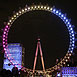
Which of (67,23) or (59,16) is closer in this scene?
(67,23)

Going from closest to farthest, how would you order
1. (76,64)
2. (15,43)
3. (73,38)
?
(73,38)
(76,64)
(15,43)

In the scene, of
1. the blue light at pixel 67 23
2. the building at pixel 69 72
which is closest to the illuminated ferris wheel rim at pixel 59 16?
the blue light at pixel 67 23

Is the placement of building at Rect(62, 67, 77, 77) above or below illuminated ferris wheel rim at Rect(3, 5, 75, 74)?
below

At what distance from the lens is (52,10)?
29.3 meters

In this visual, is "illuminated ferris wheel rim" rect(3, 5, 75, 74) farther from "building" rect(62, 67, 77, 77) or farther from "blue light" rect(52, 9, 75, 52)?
"building" rect(62, 67, 77, 77)

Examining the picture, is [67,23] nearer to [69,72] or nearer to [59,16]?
[59,16]

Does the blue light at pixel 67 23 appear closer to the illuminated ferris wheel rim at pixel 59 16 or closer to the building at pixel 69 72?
the illuminated ferris wheel rim at pixel 59 16

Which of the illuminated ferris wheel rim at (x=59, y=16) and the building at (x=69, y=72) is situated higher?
the illuminated ferris wheel rim at (x=59, y=16)

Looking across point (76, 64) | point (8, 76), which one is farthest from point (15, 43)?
point (8, 76)

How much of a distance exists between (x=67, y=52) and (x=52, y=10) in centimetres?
614

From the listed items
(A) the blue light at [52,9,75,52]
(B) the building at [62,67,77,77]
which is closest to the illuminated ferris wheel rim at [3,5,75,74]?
(A) the blue light at [52,9,75,52]

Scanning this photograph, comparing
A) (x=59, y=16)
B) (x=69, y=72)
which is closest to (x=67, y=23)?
(x=59, y=16)

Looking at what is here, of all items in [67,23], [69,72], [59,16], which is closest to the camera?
[67,23]

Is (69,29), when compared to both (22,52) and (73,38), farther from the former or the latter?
(22,52)
